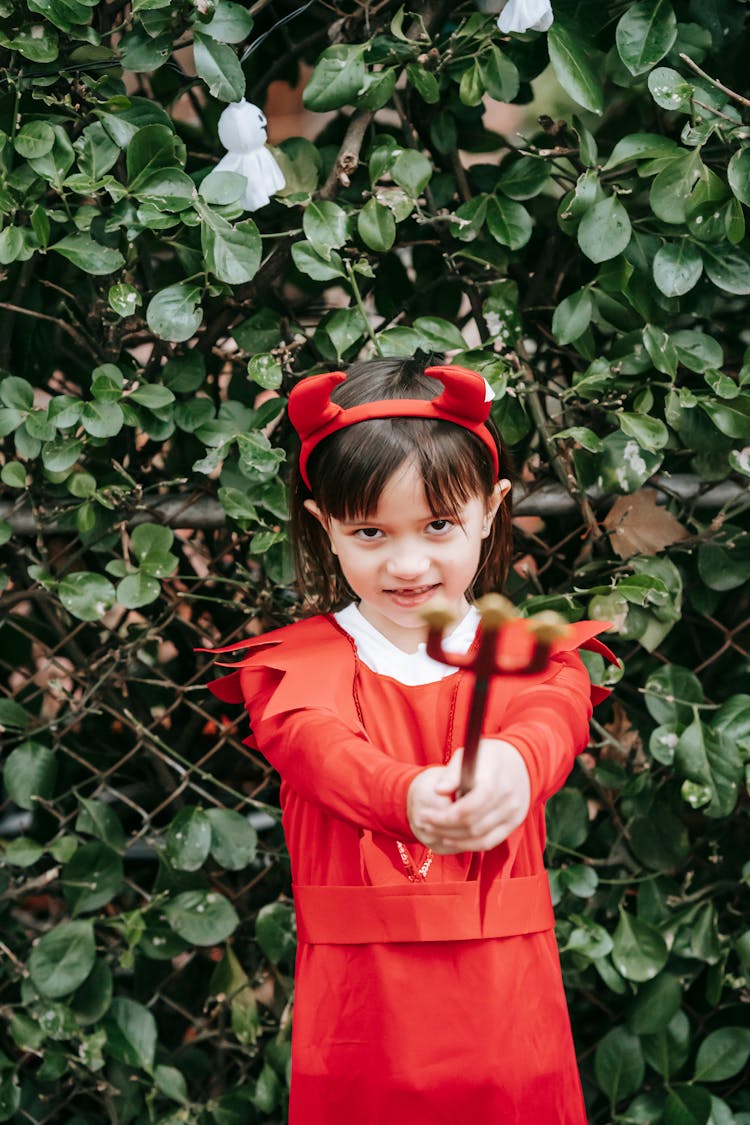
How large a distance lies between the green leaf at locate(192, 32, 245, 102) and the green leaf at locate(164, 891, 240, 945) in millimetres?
1052

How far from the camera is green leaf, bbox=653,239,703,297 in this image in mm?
1416

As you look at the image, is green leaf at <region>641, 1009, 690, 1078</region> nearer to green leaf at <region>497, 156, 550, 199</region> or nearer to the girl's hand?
the girl's hand

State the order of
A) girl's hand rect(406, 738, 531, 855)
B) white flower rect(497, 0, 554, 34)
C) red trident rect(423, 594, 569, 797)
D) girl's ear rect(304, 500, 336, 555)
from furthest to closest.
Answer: white flower rect(497, 0, 554, 34)
girl's ear rect(304, 500, 336, 555)
girl's hand rect(406, 738, 531, 855)
red trident rect(423, 594, 569, 797)

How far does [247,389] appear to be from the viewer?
5.25 ft

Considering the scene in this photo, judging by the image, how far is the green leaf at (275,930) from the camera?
1.56 metres

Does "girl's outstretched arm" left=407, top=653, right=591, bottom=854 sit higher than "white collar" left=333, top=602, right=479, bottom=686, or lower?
higher

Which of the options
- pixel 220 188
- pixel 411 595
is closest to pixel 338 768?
pixel 411 595

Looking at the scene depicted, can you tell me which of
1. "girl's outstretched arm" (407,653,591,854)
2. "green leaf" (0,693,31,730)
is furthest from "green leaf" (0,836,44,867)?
"girl's outstretched arm" (407,653,591,854)

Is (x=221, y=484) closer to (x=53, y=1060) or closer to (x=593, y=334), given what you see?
(x=593, y=334)

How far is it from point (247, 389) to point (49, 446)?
0.97 feet

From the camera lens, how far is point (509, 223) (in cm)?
146

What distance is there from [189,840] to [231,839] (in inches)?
2.3

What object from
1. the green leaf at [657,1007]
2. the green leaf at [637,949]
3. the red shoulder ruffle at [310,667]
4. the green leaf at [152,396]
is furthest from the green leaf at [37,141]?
the green leaf at [657,1007]

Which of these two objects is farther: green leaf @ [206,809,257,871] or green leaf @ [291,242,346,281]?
green leaf @ [206,809,257,871]
